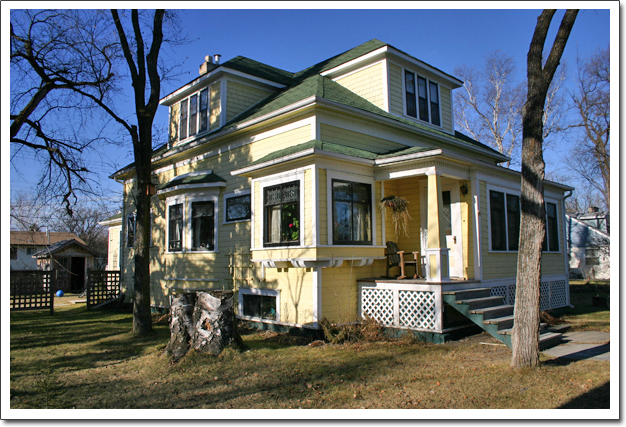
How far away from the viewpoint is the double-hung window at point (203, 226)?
12.3 meters

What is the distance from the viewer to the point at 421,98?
42.3 feet

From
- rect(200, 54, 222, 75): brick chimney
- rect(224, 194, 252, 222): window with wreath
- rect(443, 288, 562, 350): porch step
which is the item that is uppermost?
rect(200, 54, 222, 75): brick chimney

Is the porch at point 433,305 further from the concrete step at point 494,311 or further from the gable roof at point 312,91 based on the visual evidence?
the gable roof at point 312,91

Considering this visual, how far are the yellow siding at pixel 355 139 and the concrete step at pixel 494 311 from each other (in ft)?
14.9

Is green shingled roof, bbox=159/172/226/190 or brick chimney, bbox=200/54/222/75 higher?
brick chimney, bbox=200/54/222/75

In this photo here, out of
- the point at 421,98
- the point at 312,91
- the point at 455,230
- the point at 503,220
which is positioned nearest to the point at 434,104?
the point at 421,98

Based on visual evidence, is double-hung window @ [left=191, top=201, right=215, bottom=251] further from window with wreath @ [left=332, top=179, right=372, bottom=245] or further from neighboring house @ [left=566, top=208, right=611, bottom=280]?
neighboring house @ [left=566, top=208, right=611, bottom=280]

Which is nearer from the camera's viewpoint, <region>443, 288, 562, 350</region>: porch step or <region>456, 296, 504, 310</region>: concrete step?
<region>443, 288, 562, 350</region>: porch step

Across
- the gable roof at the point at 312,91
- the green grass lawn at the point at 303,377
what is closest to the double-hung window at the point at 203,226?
the gable roof at the point at 312,91

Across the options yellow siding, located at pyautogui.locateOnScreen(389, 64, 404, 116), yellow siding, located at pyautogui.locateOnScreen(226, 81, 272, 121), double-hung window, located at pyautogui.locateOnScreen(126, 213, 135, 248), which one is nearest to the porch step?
yellow siding, located at pyautogui.locateOnScreen(389, 64, 404, 116)

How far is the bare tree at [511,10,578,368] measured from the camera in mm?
5977

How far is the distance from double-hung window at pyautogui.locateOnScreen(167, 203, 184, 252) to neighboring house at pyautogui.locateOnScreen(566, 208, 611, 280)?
2834cm

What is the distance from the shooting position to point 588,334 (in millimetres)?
9008
